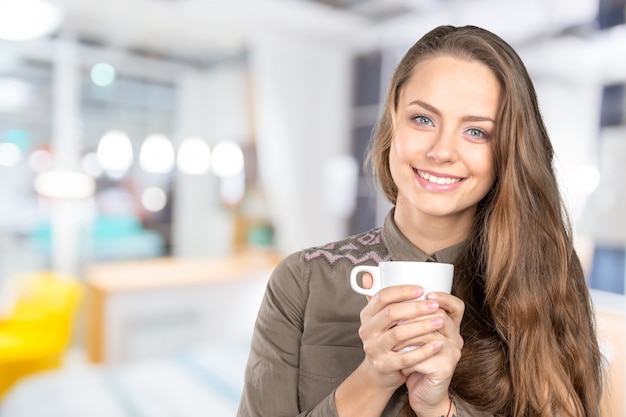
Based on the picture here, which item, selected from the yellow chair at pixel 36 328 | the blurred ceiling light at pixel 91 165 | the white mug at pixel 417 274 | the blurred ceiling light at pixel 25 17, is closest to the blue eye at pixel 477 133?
the white mug at pixel 417 274

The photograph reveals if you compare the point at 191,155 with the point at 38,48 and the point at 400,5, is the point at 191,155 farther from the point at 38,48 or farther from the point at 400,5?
the point at 400,5

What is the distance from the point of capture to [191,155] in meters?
4.84

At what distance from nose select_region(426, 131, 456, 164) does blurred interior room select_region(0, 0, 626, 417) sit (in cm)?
191

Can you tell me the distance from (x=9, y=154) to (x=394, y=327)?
13.8 ft

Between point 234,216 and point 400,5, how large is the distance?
7.52 ft

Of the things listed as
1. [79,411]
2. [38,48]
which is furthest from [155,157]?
[79,411]

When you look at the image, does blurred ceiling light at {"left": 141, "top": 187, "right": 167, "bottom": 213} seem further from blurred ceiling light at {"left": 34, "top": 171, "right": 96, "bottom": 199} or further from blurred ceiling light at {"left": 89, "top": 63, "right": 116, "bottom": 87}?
blurred ceiling light at {"left": 89, "top": 63, "right": 116, "bottom": 87}

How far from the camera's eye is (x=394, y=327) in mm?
693

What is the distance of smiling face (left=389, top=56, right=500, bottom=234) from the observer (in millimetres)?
838

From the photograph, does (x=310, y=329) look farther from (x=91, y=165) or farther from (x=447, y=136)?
(x=91, y=165)

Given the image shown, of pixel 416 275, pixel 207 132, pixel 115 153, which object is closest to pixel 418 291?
pixel 416 275

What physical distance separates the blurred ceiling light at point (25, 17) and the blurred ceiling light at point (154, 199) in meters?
1.85

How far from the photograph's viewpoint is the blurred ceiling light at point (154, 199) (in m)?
4.73

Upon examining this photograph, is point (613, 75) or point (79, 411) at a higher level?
point (613, 75)
